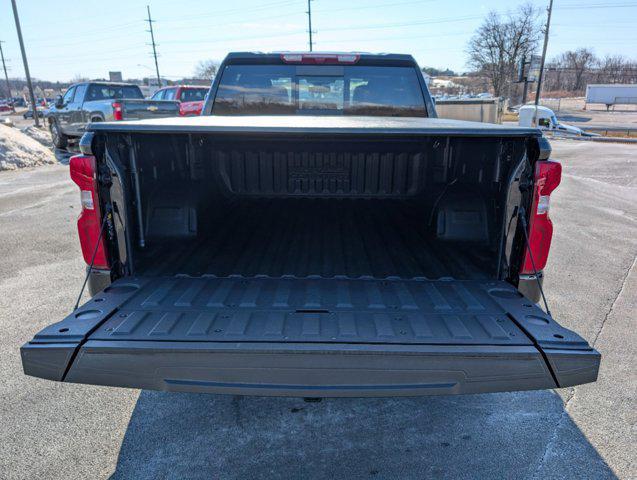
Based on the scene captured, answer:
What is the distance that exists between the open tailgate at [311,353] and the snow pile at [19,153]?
1400 centimetres

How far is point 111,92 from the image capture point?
1598 cm

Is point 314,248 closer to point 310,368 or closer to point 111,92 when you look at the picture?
point 310,368

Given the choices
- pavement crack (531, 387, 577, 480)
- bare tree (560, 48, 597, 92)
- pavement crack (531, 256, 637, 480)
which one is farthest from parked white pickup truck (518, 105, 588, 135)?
bare tree (560, 48, 597, 92)

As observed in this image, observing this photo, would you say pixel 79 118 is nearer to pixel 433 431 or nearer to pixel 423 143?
pixel 423 143

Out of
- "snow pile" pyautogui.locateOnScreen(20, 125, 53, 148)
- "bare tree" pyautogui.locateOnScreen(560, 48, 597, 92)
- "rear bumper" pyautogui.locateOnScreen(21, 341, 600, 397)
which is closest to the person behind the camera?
"rear bumper" pyautogui.locateOnScreen(21, 341, 600, 397)

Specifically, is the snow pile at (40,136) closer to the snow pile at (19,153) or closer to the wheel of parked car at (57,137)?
the wheel of parked car at (57,137)

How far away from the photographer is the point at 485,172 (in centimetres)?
331

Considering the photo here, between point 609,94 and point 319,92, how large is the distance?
7609cm

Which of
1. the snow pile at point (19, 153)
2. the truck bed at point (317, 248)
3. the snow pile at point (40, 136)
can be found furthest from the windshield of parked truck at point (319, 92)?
the snow pile at point (40, 136)

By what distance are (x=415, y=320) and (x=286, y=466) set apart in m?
1.05

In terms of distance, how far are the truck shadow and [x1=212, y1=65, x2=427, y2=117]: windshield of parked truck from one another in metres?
2.80

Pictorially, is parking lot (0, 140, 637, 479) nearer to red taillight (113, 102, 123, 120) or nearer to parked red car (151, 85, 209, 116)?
red taillight (113, 102, 123, 120)

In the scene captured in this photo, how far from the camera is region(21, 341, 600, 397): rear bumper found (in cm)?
194

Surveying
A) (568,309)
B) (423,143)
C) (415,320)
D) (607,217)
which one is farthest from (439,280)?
(607,217)
